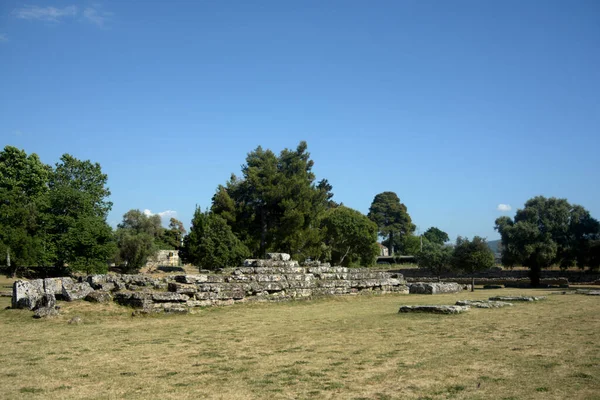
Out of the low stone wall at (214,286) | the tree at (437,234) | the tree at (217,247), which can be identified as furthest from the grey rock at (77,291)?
the tree at (437,234)

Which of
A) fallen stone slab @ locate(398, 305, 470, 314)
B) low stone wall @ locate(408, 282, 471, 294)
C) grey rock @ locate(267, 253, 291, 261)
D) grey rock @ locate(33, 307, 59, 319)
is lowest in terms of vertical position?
low stone wall @ locate(408, 282, 471, 294)

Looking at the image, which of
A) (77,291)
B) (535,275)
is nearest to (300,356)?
(77,291)

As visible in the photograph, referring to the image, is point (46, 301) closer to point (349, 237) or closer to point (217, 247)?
point (217, 247)

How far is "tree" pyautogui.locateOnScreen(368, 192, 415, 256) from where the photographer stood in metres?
106

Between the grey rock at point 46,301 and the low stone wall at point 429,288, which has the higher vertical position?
the grey rock at point 46,301

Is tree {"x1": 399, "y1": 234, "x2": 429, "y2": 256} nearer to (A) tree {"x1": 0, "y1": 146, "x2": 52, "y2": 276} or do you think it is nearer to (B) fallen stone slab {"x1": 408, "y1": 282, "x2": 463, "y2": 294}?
(A) tree {"x1": 0, "y1": 146, "x2": 52, "y2": 276}

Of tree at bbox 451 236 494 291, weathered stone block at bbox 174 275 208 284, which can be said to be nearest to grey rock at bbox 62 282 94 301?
weathered stone block at bbox 174 275 208 284

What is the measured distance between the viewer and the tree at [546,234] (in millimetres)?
38562

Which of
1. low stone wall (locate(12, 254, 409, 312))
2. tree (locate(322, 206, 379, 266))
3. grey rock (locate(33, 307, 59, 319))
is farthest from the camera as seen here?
tree (locate(322, 206, 379, 266))

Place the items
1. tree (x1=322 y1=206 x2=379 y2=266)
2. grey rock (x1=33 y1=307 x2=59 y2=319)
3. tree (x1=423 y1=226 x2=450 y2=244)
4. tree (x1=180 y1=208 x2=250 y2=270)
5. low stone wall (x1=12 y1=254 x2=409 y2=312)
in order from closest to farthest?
grey rock (x1=33 y1=307 x2=59 y2=319) < low stone wall (x1=12 y1=254 x2=409 y2=312) < tree (x1=180 y1=208 x2=250 y2=270) < tree (x1=322 y1=206 x2=379 y2=266) < tree (x1=423 y1=226 x2=450 y2=244)

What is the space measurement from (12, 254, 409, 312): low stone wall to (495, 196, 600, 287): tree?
1562 centimetres

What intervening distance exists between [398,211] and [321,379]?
335 feet

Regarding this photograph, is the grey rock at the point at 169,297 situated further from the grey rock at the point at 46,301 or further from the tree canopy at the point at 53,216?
the tree canopy at the point at 53,216

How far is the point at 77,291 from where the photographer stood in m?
16.9
